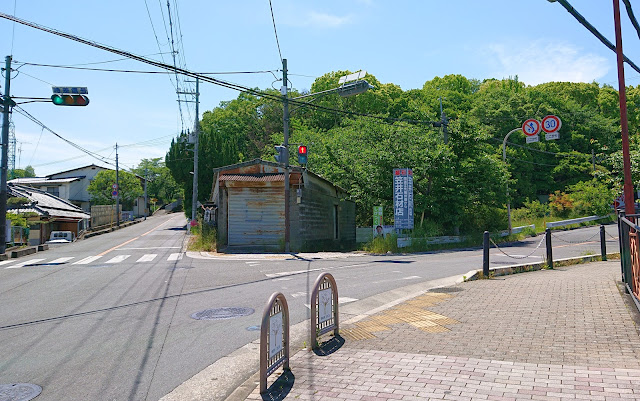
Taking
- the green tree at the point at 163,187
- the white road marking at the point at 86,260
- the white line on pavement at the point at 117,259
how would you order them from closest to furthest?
the white road marking at the point at 86,260 → the white line on pavement at the point at 117,259 → the green tree at the point at 163,187

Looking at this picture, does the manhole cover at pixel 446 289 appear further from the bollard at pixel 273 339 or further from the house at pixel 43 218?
the house at pixel 43 218

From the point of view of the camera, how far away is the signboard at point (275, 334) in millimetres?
4680

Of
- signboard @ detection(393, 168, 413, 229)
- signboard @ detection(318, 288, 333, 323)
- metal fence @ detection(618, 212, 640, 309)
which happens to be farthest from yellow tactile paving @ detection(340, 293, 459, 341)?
signboard @ detection(393, 168, 413, 229)

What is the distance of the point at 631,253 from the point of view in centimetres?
757

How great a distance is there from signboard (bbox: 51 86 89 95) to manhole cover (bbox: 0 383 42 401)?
12134mm

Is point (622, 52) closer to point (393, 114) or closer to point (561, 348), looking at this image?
point (561, 348)

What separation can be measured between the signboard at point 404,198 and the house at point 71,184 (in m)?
54.5

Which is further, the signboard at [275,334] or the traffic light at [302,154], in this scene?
the traffic light at [302,154]

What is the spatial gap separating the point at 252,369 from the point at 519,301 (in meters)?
5.35

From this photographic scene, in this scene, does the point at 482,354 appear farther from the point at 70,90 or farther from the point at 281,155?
the point at 281,155

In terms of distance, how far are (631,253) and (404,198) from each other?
1581 cm

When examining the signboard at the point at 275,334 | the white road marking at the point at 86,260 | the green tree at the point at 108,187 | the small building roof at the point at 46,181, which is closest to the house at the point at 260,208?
the white road marking at the point at 86,260

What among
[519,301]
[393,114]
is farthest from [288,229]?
[393,114]

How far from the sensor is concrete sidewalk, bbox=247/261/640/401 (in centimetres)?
431
